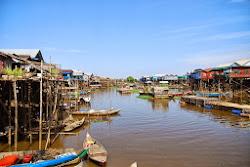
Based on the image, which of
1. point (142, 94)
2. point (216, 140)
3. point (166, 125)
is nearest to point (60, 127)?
point (166, 125)

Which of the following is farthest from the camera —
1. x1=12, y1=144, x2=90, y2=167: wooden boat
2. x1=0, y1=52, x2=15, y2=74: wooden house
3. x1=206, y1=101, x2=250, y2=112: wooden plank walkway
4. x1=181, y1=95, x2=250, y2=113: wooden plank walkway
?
x1=181, y1=95, x2=250, y2=113: wooden plank walkway

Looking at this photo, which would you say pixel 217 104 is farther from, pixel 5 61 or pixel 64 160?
pixel 5 61

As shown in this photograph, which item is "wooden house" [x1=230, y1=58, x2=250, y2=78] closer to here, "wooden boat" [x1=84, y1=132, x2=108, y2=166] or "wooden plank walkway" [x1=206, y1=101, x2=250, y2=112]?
"wooden plank walkway" [x1=206, y1=101, x2=250, y2=112]

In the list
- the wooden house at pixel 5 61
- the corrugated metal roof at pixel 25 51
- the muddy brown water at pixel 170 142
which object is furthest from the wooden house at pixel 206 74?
the wooden house at pixel 5 61

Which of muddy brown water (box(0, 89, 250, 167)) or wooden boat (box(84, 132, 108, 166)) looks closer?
wooden boat (box(84, 132, 108, 166))

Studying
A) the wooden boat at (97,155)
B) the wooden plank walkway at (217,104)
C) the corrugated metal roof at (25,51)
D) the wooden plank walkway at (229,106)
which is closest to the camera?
the wooden boat at (97,155)

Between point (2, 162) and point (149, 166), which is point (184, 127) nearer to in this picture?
point (149, 166)

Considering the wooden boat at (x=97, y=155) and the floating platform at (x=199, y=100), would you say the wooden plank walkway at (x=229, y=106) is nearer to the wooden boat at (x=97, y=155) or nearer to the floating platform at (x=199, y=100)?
the floating platform at (x=199, y=100)

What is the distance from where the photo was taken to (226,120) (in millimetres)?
16953

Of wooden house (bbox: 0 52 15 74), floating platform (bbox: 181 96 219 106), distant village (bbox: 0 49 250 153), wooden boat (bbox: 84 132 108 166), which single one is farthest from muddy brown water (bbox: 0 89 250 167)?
floating platform (bbox: 181 96 219 106)

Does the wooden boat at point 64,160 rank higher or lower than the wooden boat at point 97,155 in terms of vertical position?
higher

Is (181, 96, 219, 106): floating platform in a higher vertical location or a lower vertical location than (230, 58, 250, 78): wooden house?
lower

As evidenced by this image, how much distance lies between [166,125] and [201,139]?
3.96 metres

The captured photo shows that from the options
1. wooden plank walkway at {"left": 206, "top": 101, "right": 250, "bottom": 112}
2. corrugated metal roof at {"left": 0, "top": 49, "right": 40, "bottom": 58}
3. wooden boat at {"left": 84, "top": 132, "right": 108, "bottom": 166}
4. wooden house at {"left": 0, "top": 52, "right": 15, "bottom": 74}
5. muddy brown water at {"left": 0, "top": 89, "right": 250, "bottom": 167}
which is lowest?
muddy brown water at {"left": 0, "top": 89, "right": 250, "bottom": 167}
